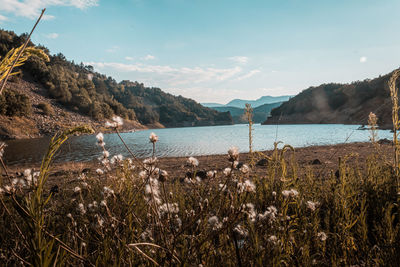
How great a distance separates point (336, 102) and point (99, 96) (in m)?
115

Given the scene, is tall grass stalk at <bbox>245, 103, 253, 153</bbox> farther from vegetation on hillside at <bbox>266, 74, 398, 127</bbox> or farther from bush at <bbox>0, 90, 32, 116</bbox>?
vegetation on hillside at <bbox>266, 74, 398, 127</bbox>

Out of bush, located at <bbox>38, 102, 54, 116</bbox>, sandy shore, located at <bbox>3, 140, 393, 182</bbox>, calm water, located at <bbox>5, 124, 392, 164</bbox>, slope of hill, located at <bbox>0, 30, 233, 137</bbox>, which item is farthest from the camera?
slope of hill, located at <bbox>0, 30, 233, 137</bbox>

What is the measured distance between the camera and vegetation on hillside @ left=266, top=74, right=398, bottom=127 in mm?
77562

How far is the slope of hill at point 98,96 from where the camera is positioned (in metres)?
75.2

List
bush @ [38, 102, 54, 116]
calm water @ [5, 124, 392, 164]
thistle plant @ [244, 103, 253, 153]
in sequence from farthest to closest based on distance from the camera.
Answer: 1. bush @ [38, 102, 54, 116]
2. calm water @ [5, 124, 392, 164]
3. thistle plant @ [244, 103, 253, 153]

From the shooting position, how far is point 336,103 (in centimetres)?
10056

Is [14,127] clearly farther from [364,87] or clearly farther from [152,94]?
[152,94]

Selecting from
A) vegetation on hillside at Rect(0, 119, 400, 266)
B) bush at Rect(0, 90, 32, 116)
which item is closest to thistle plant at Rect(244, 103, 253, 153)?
vegetation on hillside at Rect(0, 119, 400, 266)

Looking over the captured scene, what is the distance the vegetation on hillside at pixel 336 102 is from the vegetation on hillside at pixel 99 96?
207 feet

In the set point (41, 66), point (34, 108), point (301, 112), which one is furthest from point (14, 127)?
point (301, 112)

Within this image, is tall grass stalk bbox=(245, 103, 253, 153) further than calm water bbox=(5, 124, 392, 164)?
No

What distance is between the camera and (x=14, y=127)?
4366cm

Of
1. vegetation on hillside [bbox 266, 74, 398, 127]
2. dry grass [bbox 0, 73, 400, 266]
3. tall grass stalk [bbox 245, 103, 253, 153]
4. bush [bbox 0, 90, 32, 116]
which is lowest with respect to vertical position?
dry grass [bbox 0, 73, 400, 266]

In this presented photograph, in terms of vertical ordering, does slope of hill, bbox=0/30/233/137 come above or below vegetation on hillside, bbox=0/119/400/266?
above
